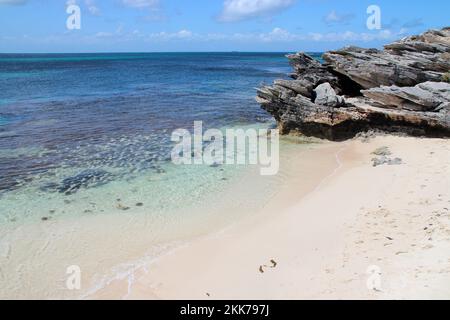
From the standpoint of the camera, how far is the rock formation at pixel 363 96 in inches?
770

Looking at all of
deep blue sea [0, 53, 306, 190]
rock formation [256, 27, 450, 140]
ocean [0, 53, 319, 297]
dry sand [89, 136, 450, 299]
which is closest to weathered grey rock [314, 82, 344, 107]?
rock formation [256, 27, 450, 140]

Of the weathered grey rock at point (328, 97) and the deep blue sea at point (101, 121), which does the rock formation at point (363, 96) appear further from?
the deep blue sea at point (101, 121)

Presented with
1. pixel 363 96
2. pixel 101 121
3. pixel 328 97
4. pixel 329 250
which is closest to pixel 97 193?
pixel 329 250

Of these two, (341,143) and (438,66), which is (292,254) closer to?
(341,143)

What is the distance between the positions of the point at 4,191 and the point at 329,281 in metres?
11.7

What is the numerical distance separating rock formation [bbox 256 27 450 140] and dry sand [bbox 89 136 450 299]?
5.57 meters

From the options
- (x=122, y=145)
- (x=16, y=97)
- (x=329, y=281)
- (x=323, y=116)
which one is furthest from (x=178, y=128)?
(x=16, y=97)

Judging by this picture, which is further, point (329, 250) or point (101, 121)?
point (101, 121)

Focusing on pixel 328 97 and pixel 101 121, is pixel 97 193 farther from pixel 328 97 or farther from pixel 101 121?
pixel 101 121

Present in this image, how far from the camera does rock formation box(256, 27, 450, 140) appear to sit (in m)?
19.5

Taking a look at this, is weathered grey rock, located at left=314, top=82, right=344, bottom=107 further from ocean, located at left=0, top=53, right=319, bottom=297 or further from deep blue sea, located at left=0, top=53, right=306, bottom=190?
deep blue sea, located at left=0, top=53, right=306, bottom=190

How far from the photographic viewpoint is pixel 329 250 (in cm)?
969

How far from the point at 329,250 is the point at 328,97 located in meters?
13.4

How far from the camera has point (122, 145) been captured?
20672 mm
